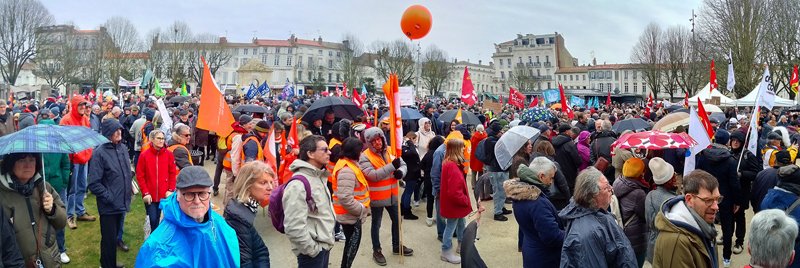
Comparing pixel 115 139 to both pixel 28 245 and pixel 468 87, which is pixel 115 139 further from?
pixel 468 87

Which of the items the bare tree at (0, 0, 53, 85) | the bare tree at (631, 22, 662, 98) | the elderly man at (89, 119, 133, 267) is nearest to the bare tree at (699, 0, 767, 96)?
the bare tree at (631, 22, 662, 98)

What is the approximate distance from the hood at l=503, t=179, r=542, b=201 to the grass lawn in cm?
484

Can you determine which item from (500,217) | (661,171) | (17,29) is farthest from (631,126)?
(17,29)

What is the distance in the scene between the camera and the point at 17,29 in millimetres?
43969

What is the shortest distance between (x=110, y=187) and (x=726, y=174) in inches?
297

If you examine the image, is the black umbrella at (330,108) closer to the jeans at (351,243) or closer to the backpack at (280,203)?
→ the jeans at (351,243)

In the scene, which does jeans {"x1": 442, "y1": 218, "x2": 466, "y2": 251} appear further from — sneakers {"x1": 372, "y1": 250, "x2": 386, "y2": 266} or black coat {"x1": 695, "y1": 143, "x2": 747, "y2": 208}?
black coat {"x1": 695, "y1": 143, "x2": 747, "y2": 208}

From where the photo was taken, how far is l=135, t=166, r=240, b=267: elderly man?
8.93 feet

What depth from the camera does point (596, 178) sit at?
3.63 m

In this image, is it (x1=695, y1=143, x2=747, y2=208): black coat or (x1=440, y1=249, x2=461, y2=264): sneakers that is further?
(x1=440, y1=249, x2=461, y2=264): sneakers

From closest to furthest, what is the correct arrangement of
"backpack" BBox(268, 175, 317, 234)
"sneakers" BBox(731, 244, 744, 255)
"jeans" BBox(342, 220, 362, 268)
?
1. "backpack" BBox(268, 175, 317, 234)
2. "jeans" BBox(342, 220, 362, 268)
3. "sneakers" BBox(731, 244, 744, 255)

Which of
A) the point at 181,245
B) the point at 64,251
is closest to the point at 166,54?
the point at 64,251

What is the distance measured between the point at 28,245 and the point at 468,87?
1609 cm

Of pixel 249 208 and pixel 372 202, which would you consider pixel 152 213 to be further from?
pixel 249 208
